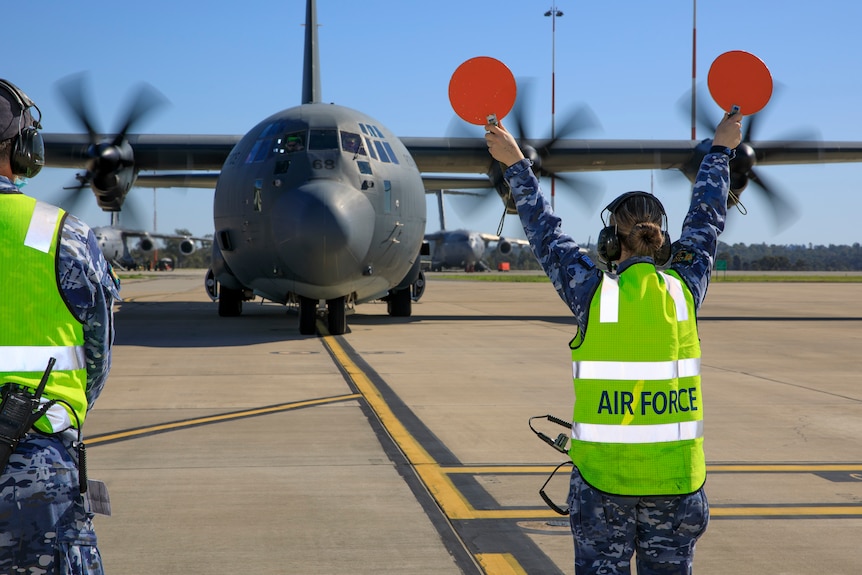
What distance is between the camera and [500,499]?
5.46m

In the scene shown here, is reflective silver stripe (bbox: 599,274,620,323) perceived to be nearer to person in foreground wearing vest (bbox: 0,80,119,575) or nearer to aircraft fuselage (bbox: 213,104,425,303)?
person in foreground wearing vest (bbox: 0,80,119,575)

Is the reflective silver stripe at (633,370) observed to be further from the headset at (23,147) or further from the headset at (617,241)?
the headset at (23,147)

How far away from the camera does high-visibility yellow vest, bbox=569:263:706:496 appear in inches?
116

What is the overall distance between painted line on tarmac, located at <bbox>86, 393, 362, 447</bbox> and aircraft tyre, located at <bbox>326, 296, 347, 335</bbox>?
6311 millimetres

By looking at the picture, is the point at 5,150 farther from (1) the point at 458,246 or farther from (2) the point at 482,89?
(1) the point at 458,246

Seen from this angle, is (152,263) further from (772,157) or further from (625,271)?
(625,271)

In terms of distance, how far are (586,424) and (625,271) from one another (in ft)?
1.71

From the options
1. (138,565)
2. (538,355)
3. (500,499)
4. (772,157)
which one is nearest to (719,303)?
(772,157)

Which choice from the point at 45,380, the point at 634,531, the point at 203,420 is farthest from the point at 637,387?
the point at 203,420

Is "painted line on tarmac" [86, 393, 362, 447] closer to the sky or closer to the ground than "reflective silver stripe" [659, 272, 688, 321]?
closer to the ground

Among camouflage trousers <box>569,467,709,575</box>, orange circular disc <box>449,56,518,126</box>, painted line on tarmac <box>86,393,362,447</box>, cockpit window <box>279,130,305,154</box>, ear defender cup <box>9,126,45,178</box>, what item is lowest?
painted line on tarmac <box>86,393,362,447</box>

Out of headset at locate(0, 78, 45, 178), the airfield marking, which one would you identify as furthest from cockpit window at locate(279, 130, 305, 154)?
headset at locate(0, 78, 45, 178)

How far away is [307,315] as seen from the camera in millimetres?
15633

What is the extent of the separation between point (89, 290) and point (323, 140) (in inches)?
488
